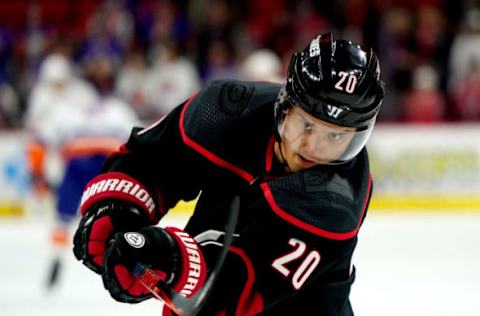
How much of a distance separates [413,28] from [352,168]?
6.26 metres

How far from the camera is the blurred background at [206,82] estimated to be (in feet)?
18.0

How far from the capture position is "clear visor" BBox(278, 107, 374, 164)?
209cm

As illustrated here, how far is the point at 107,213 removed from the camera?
7.44 feet

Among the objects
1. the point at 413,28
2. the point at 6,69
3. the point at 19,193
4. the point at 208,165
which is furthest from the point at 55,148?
the point at 208,165

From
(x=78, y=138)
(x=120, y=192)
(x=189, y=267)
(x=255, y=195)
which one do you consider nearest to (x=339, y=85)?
(x=255, y=195)

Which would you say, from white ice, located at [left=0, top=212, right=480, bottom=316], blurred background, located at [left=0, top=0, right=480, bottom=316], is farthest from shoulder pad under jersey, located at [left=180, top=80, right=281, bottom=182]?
blurred background, located at [left=0, top=0, right=480, bottom=316]

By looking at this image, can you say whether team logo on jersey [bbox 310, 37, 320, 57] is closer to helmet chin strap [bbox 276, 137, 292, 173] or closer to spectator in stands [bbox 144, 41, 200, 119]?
helmet chin strap [bbox 276, 137, 292, 173]

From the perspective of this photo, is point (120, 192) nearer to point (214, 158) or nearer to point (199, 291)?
point (214, 158)

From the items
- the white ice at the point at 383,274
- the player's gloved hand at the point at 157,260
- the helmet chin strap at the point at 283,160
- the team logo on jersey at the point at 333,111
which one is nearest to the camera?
the player's gloved hand at the point at 157,260

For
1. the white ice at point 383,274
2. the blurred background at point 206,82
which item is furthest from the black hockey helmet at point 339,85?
the blurred background at point 206,82

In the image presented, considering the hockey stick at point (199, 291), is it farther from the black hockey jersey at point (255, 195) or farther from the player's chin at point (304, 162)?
the player's chin at point (304, 162)

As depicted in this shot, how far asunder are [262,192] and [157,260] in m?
Result: 0.30

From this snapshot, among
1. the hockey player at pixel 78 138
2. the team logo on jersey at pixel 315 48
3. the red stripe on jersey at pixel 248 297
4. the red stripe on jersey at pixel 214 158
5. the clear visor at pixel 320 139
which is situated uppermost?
the team logo on jersey at pixel 315 48

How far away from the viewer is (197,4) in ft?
28.4
